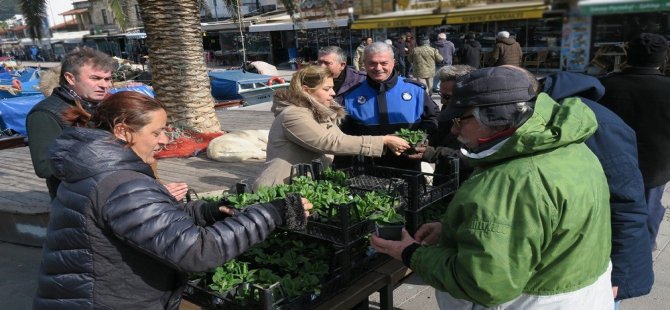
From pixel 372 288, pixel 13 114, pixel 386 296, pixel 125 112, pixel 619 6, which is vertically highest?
pixel 619 6

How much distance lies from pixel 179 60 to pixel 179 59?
2cm

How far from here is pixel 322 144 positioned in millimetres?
2674

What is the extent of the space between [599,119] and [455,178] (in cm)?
76

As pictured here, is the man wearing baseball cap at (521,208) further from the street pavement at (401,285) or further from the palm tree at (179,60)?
the palm tree at (179,60)

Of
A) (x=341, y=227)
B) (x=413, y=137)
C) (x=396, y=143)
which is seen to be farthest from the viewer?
(x=413, y=137)

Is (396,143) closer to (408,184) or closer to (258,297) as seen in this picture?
(408,184)

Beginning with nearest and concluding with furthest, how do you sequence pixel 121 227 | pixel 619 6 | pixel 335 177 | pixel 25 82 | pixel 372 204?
pixel 619 6 → pixel 121 227 → pixel 372 204 → pixel 335 177 → pixel 25 82

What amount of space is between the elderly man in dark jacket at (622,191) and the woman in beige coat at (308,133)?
1.08m

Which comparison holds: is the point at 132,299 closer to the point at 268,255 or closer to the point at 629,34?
the point at 268,255

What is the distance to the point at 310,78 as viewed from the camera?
Result: 2.78 m

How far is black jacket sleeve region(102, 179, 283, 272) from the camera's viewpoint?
53.3 inches

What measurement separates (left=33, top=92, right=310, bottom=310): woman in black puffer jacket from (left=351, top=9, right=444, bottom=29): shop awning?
3.19ft

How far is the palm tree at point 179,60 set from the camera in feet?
22.1

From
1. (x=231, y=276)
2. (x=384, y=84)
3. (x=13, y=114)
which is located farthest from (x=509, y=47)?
(x=13, y=114)
